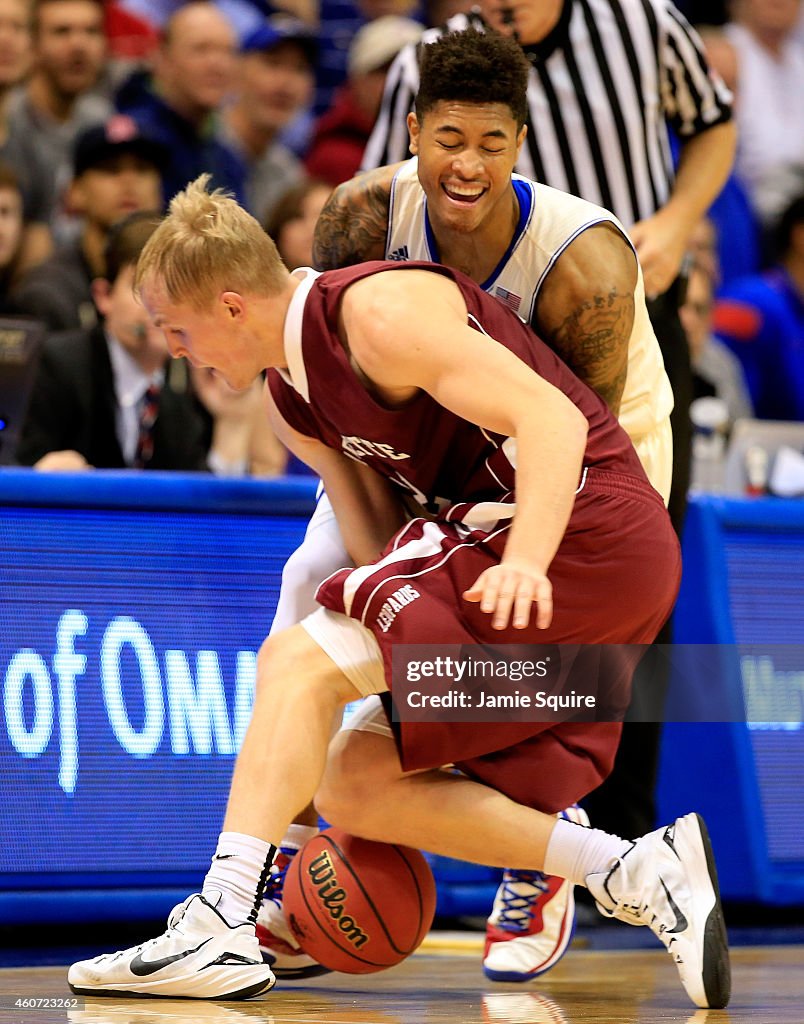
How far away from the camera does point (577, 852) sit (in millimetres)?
3301

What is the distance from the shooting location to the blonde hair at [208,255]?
3.13 meters

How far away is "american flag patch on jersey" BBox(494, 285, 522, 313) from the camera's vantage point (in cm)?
350

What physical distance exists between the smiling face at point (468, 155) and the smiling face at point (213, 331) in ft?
1.65

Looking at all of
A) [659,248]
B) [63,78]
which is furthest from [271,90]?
[659,248]

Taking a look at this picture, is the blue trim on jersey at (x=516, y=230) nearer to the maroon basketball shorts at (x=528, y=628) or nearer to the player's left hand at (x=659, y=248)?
the maroon basketball shorts at (x=528, y=628)

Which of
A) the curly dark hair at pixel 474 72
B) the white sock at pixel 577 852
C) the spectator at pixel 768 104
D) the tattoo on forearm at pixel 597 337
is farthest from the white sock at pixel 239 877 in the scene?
the spectator at pixel 768 104

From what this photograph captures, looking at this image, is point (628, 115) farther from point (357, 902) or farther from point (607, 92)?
point (357, 902)

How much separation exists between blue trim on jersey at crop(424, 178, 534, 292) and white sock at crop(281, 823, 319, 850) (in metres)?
1.22

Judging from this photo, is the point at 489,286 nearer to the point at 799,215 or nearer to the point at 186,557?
the point at 186,557

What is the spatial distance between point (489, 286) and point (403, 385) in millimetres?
529

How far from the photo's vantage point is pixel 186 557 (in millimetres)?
4371

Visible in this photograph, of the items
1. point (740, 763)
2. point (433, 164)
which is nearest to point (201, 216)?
point (433, 164)

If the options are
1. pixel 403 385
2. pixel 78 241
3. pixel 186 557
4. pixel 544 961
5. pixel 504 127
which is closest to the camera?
pixel 403 385

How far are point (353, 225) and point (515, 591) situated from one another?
1154 millimetres
